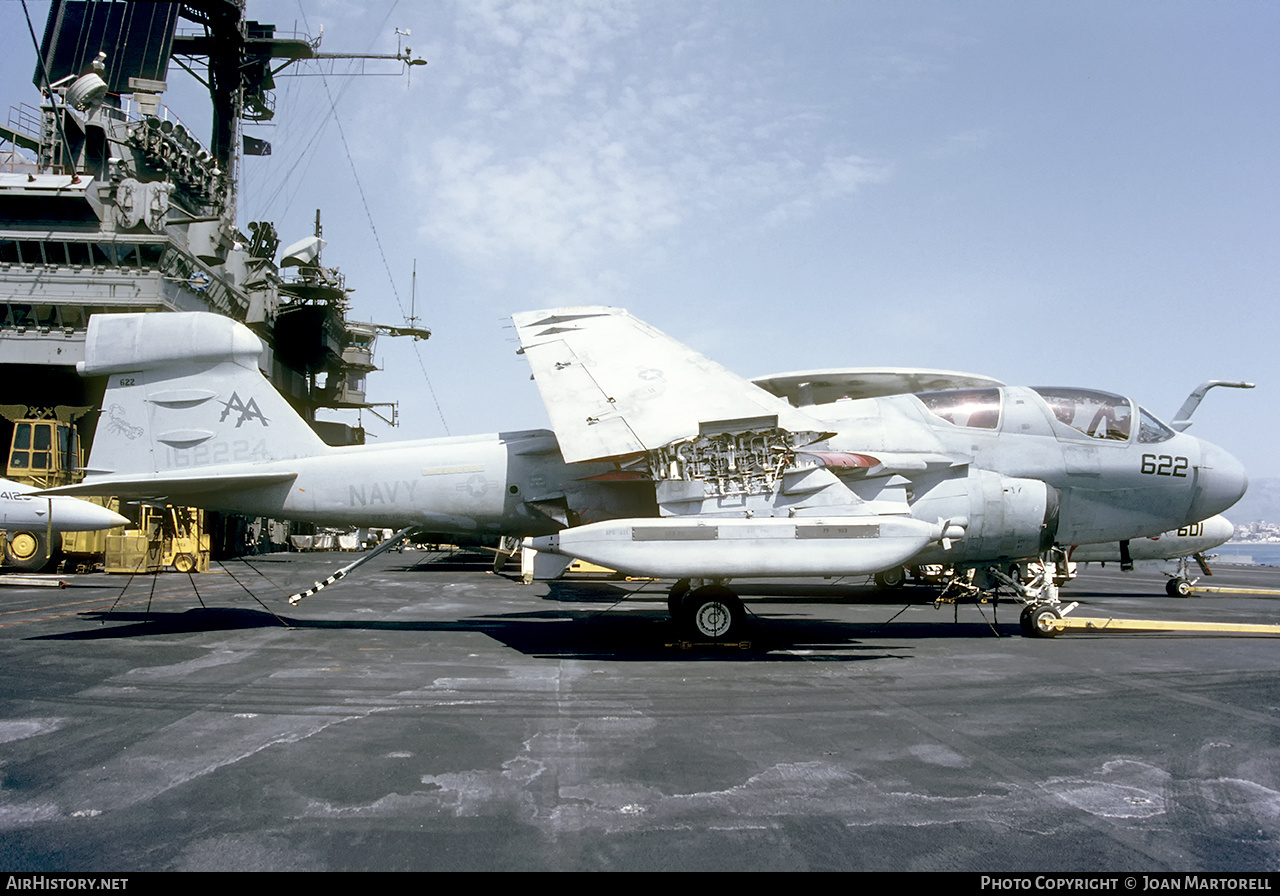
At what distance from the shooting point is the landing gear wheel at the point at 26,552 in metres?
22.1

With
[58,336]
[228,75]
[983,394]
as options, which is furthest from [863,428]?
[228,75]

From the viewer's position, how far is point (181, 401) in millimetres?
10852

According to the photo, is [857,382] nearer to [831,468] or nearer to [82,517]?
[831,468]

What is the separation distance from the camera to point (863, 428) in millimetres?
10945

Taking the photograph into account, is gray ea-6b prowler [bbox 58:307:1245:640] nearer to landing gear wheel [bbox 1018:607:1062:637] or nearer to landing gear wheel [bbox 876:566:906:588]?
landing gear wheel [bbox 1018:607:1062:637]

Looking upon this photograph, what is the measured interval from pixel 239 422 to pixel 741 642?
854 cm

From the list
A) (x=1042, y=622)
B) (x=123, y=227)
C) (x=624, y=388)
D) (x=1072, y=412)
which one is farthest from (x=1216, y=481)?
(x=123, y=227)

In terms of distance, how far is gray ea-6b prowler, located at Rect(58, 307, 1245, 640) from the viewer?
30.8 feet

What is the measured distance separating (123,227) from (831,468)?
3487cm

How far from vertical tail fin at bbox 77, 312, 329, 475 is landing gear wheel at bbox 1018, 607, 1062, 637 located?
473 inches

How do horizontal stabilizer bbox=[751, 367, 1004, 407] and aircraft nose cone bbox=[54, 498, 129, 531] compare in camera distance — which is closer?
aircraft nose cone bbox=[54, 498, 129, 531]

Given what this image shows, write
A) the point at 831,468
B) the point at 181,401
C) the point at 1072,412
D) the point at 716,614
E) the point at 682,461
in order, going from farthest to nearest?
the point at 1072,412 < the point at 181,401 < the point at 831,468 < the point at 716,614 < the point at 682,461

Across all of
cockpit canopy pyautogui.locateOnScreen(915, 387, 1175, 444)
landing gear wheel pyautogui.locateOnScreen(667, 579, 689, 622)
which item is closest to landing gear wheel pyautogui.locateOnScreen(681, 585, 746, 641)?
landing gear wheel pyautogui.locateOnScreen(667, 579, 689, 622)

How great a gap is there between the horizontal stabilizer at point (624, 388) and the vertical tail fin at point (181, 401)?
4.30m
